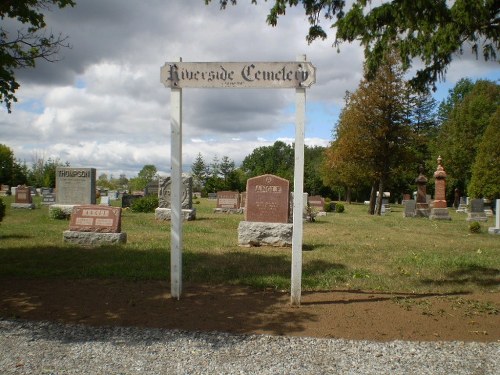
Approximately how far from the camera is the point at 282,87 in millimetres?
5379

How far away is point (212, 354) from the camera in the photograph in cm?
399

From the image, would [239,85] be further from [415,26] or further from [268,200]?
[268,200]

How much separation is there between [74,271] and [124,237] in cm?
331

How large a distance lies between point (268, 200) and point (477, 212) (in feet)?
58.9

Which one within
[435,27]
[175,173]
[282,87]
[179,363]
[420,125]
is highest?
→ [420,125]

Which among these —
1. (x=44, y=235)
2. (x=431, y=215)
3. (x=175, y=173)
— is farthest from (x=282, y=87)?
(x=431, y=215)

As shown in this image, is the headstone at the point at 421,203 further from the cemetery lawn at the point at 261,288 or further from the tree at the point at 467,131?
the tree at the point at 467,131

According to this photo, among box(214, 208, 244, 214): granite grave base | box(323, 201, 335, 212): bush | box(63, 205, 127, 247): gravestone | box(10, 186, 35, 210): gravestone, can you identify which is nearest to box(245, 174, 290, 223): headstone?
box(63, 205, 127, 247): gravestone

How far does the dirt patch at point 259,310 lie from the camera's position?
186 inches

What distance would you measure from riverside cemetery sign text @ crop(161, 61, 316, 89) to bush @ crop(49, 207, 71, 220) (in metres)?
12.4

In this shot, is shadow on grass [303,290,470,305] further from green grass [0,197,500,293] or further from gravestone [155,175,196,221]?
gravestone [155,175,196,221]

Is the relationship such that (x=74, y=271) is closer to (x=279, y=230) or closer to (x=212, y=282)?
(x=212, y=282)

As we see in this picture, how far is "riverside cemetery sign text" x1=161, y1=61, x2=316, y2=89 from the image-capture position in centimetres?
536

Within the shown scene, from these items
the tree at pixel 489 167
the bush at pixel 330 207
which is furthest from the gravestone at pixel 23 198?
the tree at pixel 489 167
